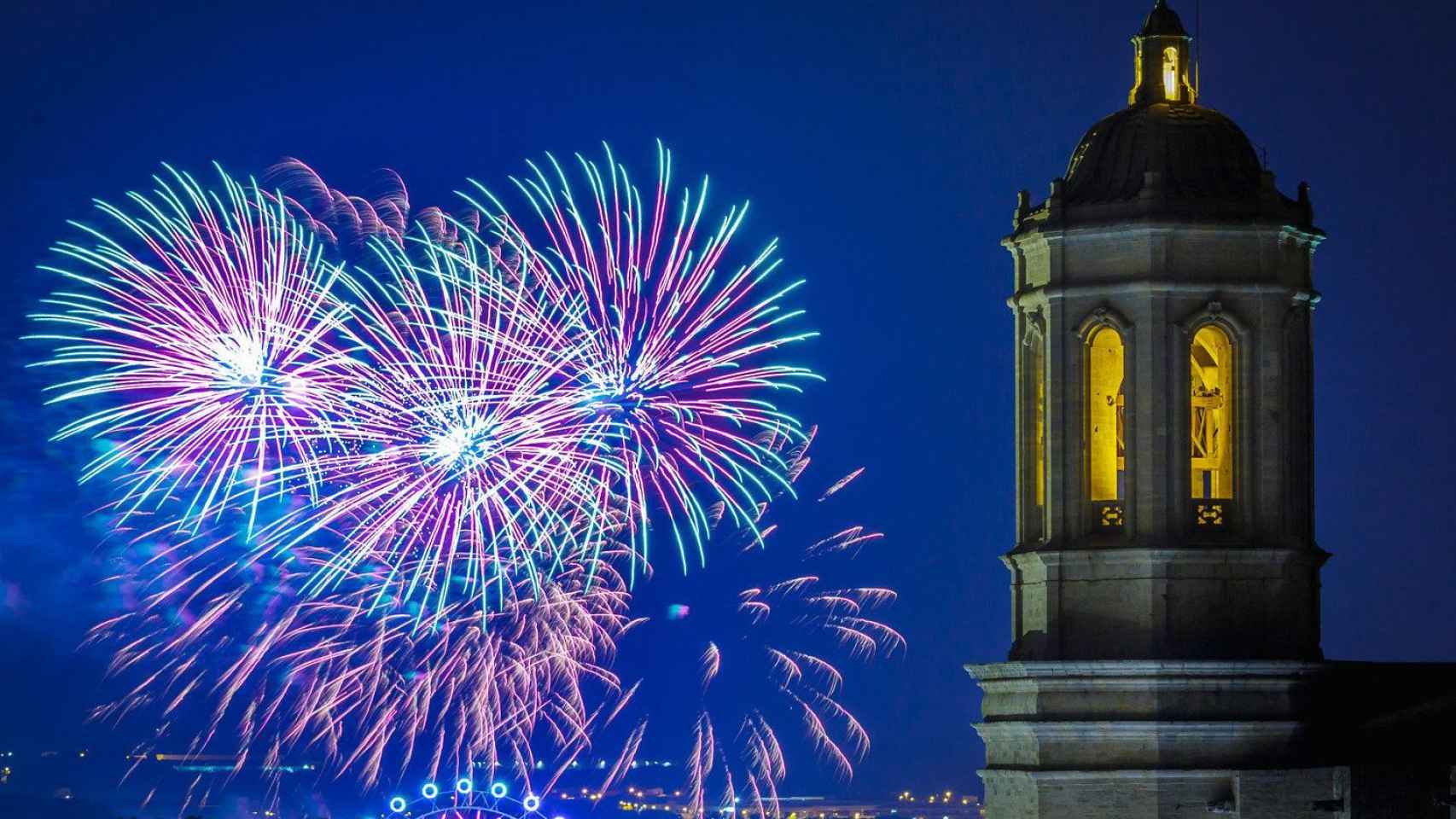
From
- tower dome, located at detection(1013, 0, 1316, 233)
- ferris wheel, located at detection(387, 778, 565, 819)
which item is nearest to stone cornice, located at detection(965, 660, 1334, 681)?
tower dome, located at detection(1013, 0, 1316, 233)

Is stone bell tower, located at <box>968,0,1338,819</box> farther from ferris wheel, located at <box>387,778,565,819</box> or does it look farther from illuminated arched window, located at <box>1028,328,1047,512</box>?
ferris wheel, located at <box>387,778,565,819</box>

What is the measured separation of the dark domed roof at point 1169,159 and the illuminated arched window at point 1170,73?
0.43m

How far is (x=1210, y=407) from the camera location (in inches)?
2259

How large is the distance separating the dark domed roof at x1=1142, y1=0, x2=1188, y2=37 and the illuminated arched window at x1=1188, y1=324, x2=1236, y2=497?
575cm

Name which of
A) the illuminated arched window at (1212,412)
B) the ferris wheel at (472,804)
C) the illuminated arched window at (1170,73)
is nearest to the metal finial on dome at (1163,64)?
the illuminated arched window at (1170,73)

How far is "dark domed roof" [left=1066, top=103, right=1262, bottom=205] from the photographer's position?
185ft

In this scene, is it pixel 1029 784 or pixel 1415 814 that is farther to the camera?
pixel 1029 784

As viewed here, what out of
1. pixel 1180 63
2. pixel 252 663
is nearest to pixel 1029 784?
pixel 1180 63

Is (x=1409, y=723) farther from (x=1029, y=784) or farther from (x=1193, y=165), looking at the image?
(x=1193, y=165)

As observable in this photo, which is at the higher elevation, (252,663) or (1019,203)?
(1019,203)

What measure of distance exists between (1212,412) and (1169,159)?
15.5ft

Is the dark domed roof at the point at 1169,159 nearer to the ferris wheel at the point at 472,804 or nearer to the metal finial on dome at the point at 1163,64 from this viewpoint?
the metal finial on dome at the point at 1163,64

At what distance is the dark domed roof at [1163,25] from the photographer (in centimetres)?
5822

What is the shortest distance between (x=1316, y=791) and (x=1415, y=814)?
2153 millimetres
